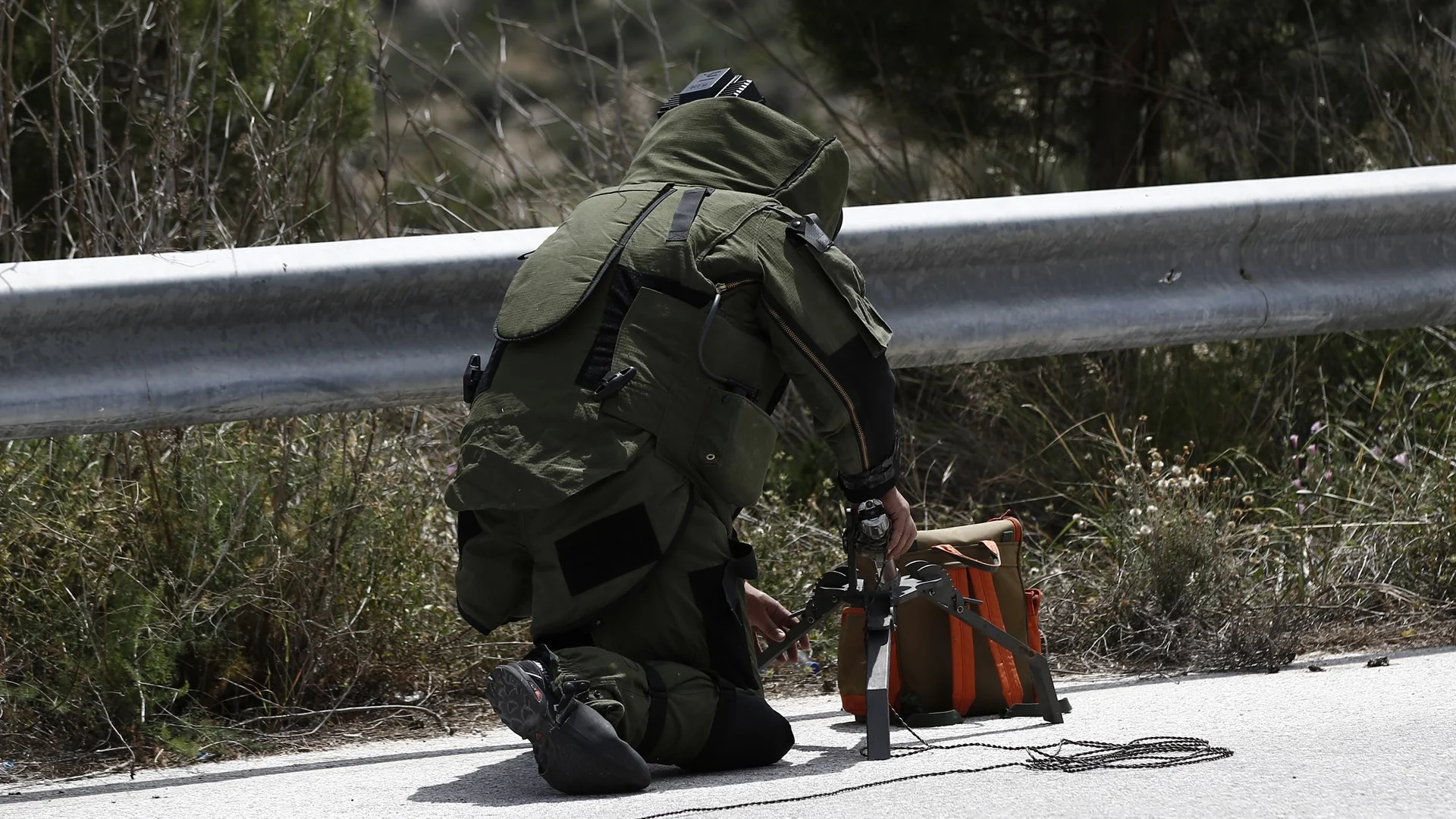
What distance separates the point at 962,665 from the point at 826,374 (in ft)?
2.67

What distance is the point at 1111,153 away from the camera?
680cm

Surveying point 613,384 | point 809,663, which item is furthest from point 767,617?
point 613,384

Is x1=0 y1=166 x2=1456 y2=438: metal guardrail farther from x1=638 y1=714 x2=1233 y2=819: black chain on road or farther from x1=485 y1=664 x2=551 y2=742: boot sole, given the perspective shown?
x1=638 y1=714 x2=1233 y2=819: black chain on road

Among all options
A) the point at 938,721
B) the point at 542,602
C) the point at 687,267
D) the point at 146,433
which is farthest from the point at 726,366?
the point at 146,433

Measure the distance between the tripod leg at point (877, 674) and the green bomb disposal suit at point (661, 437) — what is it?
169 mm

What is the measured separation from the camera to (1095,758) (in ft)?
10.2

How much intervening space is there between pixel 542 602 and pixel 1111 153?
419 centimetres

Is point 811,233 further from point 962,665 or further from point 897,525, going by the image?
point 962,665

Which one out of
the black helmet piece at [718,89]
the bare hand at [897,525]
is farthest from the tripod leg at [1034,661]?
the black helmet piece at [718,89]

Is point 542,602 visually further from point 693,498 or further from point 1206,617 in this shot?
point 1206,617

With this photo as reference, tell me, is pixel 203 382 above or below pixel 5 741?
above

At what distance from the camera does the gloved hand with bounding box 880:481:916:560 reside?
11.3 feet

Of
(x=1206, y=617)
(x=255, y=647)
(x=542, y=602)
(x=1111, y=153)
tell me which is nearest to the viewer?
(x=542, y=602)

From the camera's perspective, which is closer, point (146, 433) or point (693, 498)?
point (693, 498)
